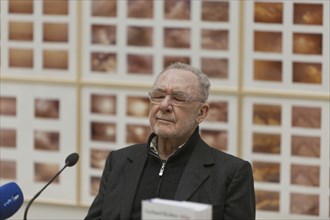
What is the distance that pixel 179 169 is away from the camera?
3283 mm

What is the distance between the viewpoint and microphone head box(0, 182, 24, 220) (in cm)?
297

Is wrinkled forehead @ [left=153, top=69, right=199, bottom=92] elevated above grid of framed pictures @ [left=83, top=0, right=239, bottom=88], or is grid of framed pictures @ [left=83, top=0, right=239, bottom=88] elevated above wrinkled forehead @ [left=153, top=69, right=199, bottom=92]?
grid of framed pictures @ [left=83, top=0, right=239, bottom=88]

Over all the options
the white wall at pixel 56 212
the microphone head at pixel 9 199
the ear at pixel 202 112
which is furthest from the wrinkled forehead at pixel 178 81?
the white wall at pixel 56 212

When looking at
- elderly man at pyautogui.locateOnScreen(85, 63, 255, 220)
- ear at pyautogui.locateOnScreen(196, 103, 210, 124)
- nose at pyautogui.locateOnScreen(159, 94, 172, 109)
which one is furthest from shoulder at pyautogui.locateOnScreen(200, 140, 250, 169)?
nose at pyautogui.locateOnScreen(159, 94, 172, 109)

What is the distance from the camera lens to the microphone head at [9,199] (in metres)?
2.97

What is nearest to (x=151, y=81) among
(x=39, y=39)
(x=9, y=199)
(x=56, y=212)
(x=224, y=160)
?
(x=39, y=39)

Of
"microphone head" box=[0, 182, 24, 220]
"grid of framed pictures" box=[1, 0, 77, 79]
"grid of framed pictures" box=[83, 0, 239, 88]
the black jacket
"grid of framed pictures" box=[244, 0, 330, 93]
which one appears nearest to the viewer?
"microphone head" box=[0, 182, 24, 220]

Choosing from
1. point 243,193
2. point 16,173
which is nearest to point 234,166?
point 243,193

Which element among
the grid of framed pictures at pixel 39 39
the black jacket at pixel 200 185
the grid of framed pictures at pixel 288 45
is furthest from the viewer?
the grid of framed pictures at pixel 39 39

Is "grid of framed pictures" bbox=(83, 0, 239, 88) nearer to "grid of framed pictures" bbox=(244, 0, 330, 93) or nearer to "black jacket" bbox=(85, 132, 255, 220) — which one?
"grid of framed pictures" bbox=(244, 0, 330, 93)

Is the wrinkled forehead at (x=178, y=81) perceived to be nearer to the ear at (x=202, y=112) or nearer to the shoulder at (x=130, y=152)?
the ear at (x=202, y=112)

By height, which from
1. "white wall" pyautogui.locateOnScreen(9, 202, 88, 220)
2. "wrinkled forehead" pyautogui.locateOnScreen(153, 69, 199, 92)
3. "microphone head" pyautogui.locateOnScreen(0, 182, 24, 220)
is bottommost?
"white wall" pyautogui.locateOnScreen(9, 202, 88, 220)

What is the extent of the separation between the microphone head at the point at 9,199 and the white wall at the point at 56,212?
1.68m

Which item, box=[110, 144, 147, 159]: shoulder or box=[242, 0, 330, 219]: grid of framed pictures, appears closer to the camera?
box=[110, 144, 147, 159]: shoulder
